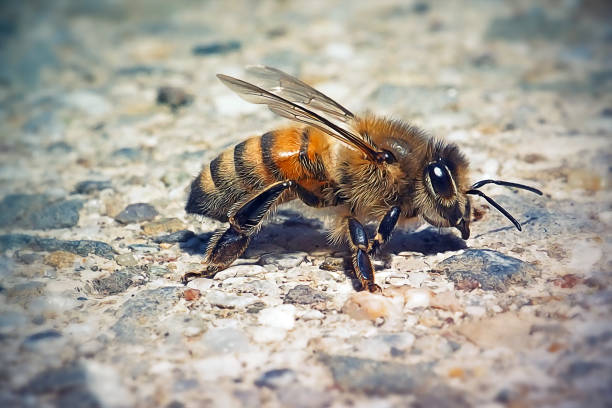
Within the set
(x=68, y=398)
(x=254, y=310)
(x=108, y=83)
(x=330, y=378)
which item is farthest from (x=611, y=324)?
(x=108, y=83)

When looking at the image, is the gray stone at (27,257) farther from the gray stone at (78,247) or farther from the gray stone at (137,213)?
the gray stone at (137,213)

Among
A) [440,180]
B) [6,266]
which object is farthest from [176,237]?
[440,180]

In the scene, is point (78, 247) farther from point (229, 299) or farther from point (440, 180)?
point (440, 180)

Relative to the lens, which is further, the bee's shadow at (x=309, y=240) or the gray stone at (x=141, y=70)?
the gray stone at (x=141, y=70)

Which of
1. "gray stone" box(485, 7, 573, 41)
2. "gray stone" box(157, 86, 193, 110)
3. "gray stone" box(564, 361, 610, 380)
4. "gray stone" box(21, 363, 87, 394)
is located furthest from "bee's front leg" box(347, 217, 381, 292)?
"gray stone" box(485, 7, 573, 41)

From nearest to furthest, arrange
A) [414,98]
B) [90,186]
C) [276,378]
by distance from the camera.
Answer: [276,378] → [90,186] → [414,98]

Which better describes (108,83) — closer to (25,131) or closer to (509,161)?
(25,131)

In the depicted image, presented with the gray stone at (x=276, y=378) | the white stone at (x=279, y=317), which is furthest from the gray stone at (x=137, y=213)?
the gray stone at (x=276, y=378)

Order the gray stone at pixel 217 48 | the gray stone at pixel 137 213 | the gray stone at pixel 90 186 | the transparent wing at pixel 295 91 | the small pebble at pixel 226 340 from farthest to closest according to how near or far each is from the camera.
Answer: the gray stone at pixel 217 48
the gray stone at pixel 90 186
the gray stone at pixel 137 213
the transparent wing at pixel 295 91
the small pebble at pixel 226 340
